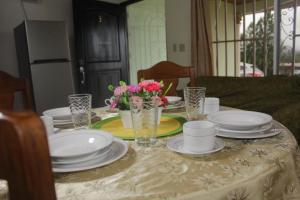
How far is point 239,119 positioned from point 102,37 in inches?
129

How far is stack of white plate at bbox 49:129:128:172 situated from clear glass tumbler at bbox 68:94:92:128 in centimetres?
17

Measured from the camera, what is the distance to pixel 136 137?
0.84m

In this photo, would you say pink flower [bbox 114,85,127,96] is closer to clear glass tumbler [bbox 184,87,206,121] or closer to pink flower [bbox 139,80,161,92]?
pink flower [bbox 139,80,161,92]

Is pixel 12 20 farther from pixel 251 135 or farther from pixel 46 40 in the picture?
pixel 251 135

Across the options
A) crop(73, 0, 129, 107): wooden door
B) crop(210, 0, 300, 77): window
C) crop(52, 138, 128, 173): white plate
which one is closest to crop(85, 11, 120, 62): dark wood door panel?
crop(73, 0, 129, 107): wooden door

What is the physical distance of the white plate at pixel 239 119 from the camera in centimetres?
88

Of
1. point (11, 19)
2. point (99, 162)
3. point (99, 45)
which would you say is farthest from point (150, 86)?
point (11, 19)

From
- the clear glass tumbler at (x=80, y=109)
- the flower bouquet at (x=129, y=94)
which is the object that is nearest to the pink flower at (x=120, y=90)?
the flower bouquet at (x=129, y=94)

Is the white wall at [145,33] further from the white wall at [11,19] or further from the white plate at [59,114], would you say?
the white plate at [59,114]

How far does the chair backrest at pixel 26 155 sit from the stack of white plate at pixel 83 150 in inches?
12.4

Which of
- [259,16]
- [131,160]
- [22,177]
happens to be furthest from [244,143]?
[259,16]

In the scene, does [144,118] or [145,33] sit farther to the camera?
[145,33]

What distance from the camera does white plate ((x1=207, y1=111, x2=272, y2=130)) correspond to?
2.88 feet

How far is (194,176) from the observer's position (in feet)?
2.00
